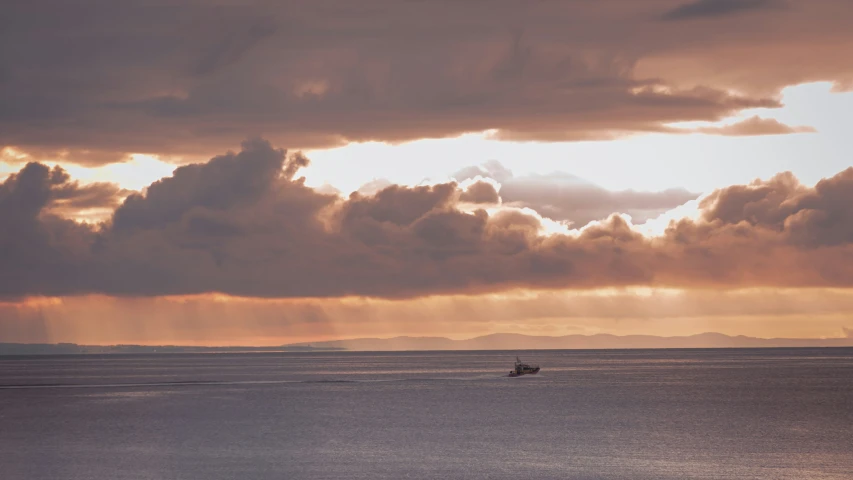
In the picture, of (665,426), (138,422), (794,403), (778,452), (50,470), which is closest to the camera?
(50,470)

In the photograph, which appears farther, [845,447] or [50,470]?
[845,447]

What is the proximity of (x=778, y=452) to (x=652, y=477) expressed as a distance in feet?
69.9

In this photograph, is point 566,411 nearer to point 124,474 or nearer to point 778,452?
point 778,452

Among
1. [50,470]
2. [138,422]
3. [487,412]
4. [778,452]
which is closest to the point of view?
[50,470]

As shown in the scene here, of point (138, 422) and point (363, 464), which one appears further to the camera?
point (138, 422)

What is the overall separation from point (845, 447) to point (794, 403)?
63613mm

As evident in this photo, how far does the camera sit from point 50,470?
80062mm

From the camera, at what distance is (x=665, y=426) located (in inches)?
4532

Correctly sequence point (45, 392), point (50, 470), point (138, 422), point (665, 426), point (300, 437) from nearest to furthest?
1. point (50, 470)
2. point (300, 437)
3. point (665, 426)
4. point (138, 422)
5. point (45, 392)


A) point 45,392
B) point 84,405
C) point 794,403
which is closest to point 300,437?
point 84,405

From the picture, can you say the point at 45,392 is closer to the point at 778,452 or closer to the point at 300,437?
the point at 300,437

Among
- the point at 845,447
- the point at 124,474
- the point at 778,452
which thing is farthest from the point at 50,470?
the point at 845,447

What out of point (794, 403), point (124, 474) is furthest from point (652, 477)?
point (794, 403)

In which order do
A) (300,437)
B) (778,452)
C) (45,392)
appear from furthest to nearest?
(45,392) → (300,437) → (778,452)
